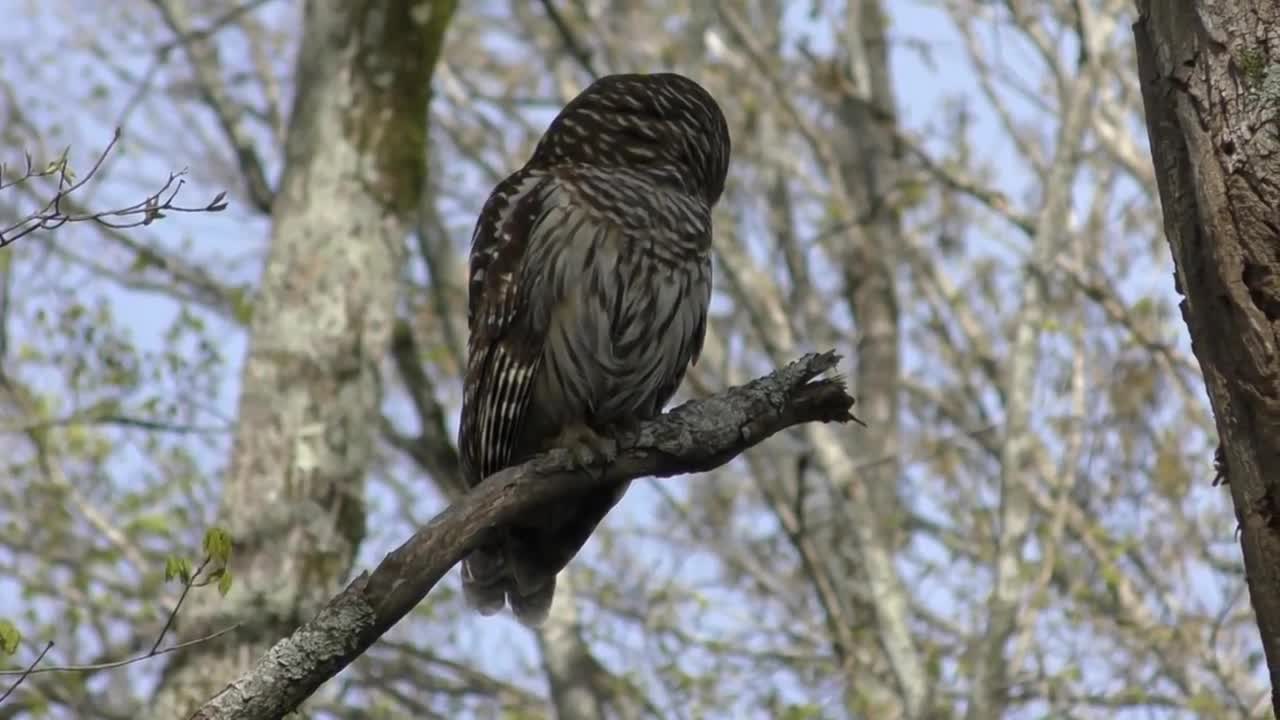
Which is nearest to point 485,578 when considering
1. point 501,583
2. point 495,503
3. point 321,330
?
point 501,583

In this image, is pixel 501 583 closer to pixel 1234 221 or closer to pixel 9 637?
pixel 9 637

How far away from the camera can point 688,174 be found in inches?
201

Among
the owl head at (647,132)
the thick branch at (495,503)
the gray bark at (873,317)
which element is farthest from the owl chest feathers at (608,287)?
the gray bark at (873,317)

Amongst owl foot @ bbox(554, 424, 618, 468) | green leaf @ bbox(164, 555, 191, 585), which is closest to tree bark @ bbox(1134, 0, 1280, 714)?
owl foot @ bbox(554, 424, 618, 468)

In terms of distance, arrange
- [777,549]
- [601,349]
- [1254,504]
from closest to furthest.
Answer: [1254,504], [601,349], [777,549]

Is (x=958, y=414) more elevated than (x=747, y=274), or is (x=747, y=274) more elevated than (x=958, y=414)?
(x=958, y=414)

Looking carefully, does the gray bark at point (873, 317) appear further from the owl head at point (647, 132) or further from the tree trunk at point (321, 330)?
the owl head at point (647, 132)

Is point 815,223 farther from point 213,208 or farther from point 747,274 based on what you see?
point 213,208

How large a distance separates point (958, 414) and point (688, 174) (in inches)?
377

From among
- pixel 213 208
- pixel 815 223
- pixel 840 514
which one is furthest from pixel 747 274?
pixel 213 208

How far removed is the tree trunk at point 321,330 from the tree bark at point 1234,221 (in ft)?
12.8

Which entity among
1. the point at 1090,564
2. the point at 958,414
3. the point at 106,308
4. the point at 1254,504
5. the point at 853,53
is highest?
the point at 853,53

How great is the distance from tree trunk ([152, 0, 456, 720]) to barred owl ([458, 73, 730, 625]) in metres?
1.53

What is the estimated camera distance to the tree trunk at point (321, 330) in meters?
6.22
